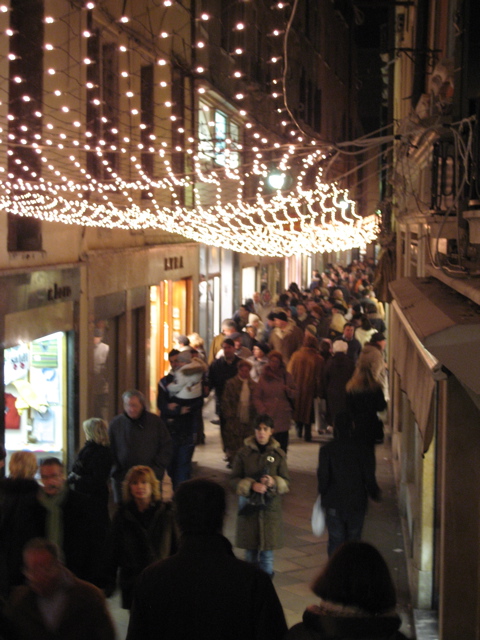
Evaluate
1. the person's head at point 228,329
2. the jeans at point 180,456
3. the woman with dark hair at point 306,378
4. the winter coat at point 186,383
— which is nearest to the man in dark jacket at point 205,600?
the jeans at point 180,456

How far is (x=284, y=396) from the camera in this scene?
11.0 metres

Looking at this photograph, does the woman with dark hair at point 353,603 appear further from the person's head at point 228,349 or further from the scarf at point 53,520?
the person's head at point 228,349

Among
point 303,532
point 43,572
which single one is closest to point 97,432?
point 303,532

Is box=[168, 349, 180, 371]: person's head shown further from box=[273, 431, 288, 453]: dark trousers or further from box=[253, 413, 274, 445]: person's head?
box=[253, 413, 274, 445]: person's head

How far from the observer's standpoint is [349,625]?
2.95 meters

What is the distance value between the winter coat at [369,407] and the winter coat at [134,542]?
2829 mm

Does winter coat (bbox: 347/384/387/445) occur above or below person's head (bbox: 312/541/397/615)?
below

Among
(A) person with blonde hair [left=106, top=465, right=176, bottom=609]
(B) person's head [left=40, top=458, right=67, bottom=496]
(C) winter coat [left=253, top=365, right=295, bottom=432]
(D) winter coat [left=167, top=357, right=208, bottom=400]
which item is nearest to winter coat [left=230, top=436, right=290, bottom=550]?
(A) person with blonde hair [left=106, top=465, right=176, bottom=609]

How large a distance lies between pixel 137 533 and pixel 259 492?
212cm

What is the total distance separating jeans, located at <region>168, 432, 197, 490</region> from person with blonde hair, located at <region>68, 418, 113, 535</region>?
2928 millimetres

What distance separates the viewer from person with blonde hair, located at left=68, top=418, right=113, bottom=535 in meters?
7.08

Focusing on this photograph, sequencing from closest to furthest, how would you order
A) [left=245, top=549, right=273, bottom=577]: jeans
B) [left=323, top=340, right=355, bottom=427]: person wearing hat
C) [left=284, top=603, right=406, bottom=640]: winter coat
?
[left=284, top=603, right=406, bottom=640]: winter coat, [left=245, top=549, right=273, bottom=577]: jeans, [left=323, top=340, right=355, bottom=427]: person wearing hat

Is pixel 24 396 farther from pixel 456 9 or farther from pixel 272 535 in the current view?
pixel 456 9

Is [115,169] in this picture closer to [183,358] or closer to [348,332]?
[183,358]
